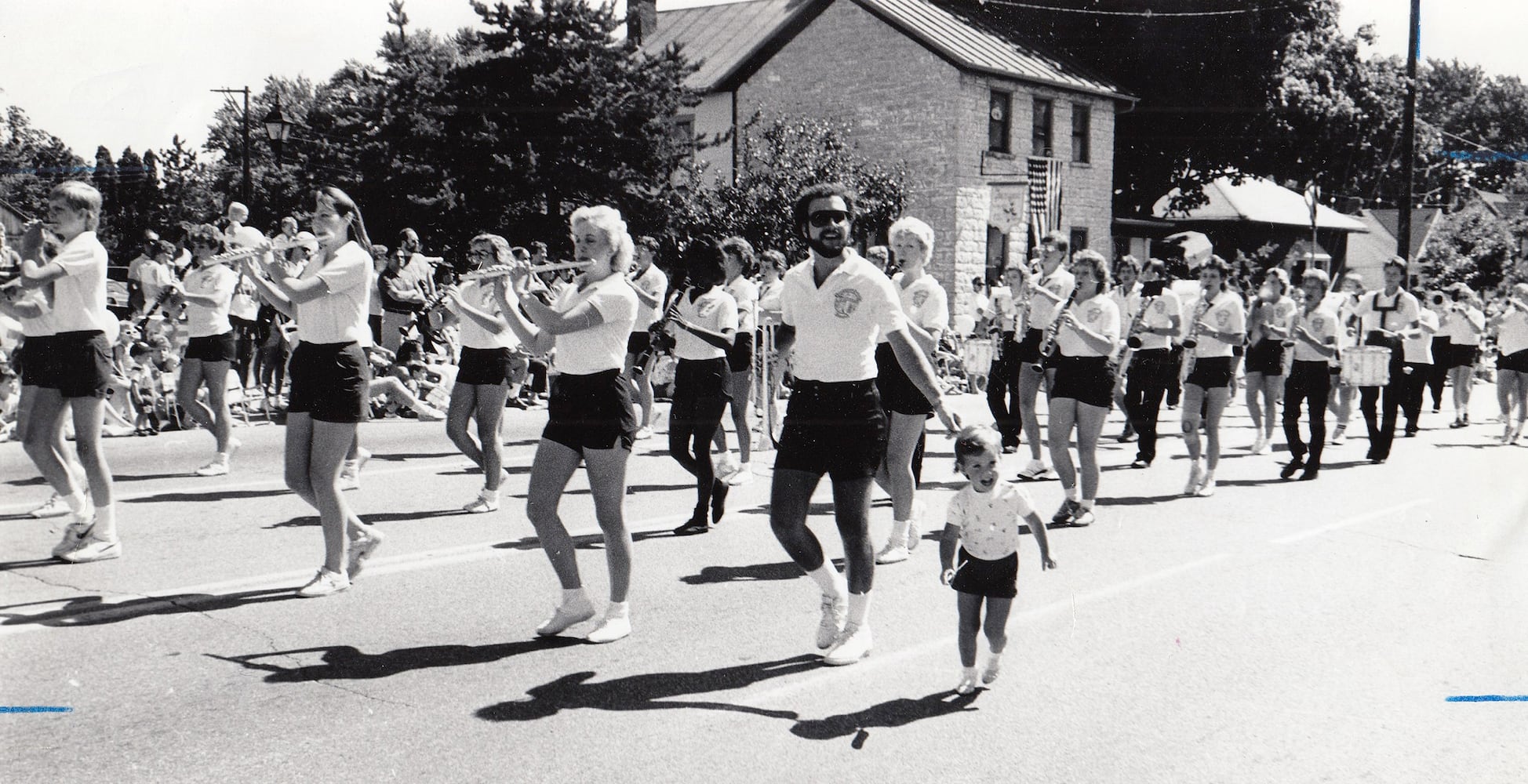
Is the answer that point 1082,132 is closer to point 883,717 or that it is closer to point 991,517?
point 991,517

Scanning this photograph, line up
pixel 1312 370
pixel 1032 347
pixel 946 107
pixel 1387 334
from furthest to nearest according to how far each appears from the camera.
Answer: pixel 946 107
pixel 1387 334
pixel 1312 370
pixel 1032 347

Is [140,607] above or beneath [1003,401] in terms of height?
beneath

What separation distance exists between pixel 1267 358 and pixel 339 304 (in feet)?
26.7

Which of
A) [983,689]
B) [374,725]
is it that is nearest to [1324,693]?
[983,689]

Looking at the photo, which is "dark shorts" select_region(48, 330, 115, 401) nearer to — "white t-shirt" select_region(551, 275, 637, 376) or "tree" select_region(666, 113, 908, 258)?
"white t-shirt" select_region(551, 275, 637, 376)

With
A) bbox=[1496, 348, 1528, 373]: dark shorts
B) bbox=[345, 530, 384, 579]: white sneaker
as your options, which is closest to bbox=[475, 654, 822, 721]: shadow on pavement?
bbox=[345, 530, 384, 579]: white sneaker

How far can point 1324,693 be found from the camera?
5219mm

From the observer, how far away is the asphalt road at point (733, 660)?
4387 millimetres

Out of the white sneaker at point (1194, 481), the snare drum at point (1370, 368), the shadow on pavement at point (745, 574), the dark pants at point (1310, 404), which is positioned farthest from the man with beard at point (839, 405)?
the snare drum at point (1370, 368)

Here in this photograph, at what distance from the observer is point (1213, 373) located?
1036cm

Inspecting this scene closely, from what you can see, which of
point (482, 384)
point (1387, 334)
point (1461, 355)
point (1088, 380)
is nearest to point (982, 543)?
Answer: point (1088, 380)

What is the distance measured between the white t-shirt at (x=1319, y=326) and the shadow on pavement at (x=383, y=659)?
7703mm

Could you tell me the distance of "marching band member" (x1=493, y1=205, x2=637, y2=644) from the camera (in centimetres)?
550

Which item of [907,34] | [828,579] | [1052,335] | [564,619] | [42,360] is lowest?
[564,619]
